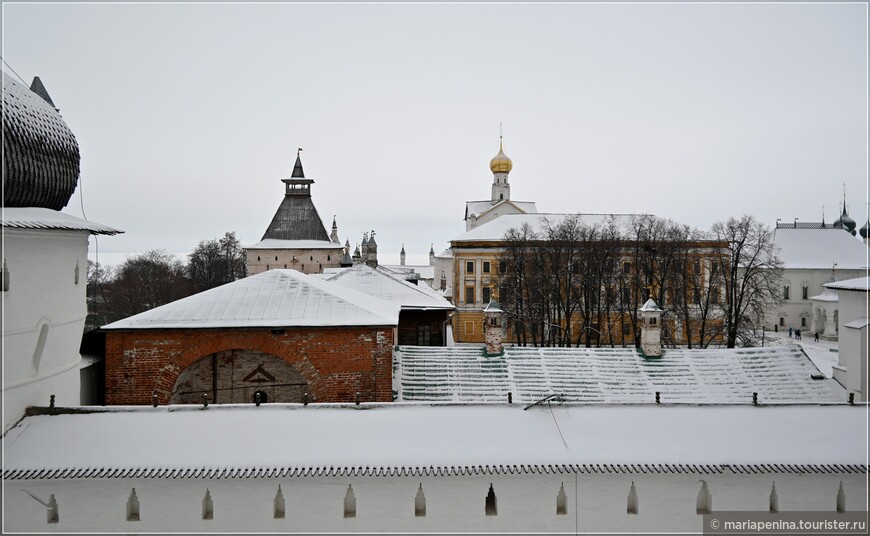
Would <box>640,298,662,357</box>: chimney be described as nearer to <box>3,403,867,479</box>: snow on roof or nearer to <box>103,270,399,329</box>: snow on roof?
<box>3,403,867,479</box>: snow on roof

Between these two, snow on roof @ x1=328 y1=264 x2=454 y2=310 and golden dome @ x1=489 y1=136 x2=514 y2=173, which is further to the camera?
golden dome @ x1=489 y1=136 x2=514 y2=173

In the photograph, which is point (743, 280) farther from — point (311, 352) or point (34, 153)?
point (34, 153)

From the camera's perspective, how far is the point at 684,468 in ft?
30.9

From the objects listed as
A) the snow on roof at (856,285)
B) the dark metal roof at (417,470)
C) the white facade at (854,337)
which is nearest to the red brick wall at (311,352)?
the dark metal roof at (417,470)

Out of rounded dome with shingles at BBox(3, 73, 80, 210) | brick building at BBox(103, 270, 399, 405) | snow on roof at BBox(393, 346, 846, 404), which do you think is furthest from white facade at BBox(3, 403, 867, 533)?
rounded dome with shingles at BBox(3, 73, 80, 210)

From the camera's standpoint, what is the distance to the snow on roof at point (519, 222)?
43.3m

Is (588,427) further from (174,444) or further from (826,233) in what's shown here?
(826,233)

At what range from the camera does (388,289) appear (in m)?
26.0

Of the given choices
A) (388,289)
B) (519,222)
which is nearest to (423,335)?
(388,289)

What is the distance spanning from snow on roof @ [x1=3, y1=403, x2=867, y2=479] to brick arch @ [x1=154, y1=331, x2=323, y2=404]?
2751 millimetres

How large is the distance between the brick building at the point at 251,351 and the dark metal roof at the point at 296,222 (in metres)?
33.7

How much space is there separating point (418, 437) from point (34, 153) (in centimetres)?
815

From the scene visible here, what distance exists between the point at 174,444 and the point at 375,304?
7.09 metres

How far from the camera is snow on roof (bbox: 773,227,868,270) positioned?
5119 centimetres
